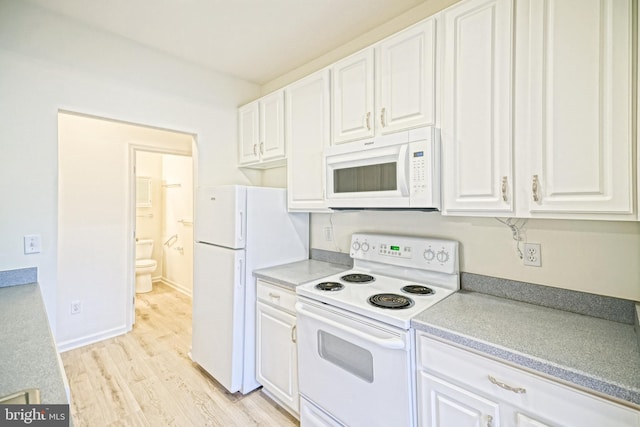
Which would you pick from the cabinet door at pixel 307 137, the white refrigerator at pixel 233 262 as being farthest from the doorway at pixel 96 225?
the cabinet door at pixel 307 137

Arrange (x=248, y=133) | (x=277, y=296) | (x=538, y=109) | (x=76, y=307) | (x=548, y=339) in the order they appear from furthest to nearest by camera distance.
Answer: (x=76, y=307), (x=248, y=133), (x=277, y=296), (x=538, y=109), (x=548, y=339)

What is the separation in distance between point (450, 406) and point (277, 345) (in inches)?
45.0

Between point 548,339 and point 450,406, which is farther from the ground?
point 548,339

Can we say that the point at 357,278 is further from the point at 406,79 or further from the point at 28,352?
the point at 28,352

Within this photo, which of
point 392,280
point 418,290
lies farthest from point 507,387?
point 392,280

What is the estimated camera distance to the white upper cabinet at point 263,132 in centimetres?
238

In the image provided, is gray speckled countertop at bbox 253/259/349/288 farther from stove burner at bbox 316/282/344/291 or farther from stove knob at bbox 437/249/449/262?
stove knob at bbox 437/249/449/262

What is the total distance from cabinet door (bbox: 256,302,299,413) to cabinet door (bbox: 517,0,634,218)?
151 centimetres

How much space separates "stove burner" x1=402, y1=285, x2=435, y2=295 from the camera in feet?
5.34

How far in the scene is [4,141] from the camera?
1712mm

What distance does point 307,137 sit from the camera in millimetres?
2137

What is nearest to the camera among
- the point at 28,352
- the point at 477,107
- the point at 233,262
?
the point at 28,352

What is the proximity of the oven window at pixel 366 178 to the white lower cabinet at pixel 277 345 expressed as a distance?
750mm

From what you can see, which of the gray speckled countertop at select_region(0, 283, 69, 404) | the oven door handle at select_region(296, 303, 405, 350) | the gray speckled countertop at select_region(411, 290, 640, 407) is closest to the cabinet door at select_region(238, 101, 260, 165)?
the oven door handle at select_region(296, 303, 405, 350)
